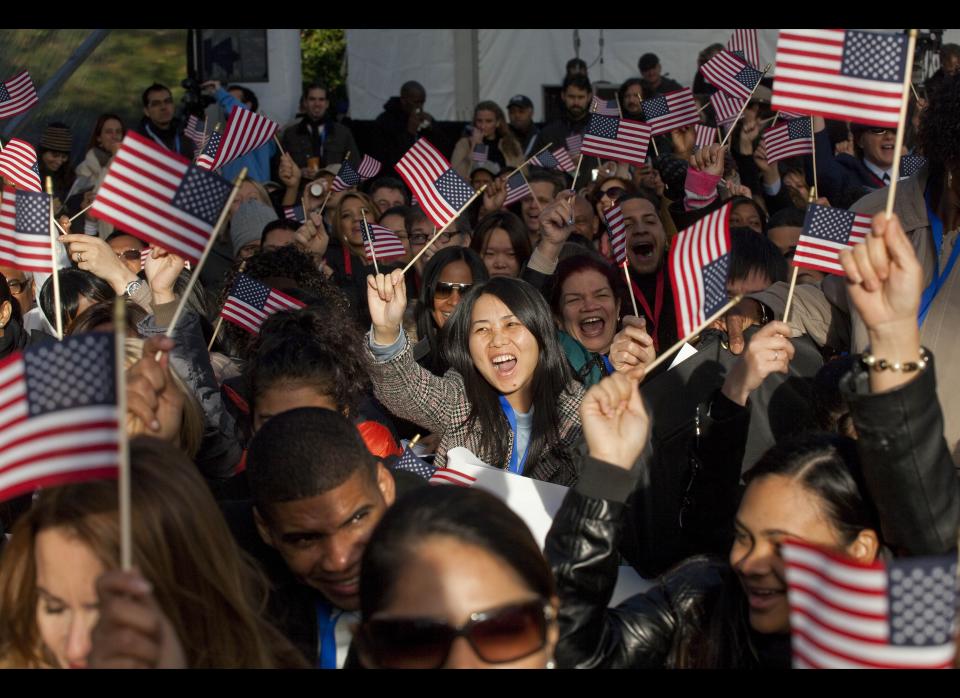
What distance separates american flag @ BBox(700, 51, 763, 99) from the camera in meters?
9.09

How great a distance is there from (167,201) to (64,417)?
1326mm

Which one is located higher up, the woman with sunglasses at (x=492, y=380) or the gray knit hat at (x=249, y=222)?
the gray knit hat at (x=249, y=222)

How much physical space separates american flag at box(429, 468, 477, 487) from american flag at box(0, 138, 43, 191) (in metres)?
2.99

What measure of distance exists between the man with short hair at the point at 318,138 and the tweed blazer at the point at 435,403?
27.1 ft

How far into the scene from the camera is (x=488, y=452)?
187 inches

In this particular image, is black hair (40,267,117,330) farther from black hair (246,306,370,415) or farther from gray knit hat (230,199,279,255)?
gray knit hat (230,199,279,255)

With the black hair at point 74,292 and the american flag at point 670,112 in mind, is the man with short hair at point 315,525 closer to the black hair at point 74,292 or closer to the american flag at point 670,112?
the black hair at point 74,292

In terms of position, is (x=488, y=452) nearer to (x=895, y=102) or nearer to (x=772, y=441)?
(x=772, y=441)

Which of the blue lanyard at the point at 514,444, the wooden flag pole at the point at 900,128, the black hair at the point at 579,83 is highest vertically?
the black hair at the point at 579,83

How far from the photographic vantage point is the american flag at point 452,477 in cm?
393

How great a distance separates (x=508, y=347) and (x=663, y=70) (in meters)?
14.0

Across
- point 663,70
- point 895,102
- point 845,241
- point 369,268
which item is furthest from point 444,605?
point 663,70

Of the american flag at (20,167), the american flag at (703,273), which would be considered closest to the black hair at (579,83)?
the american flag at (20,167)
